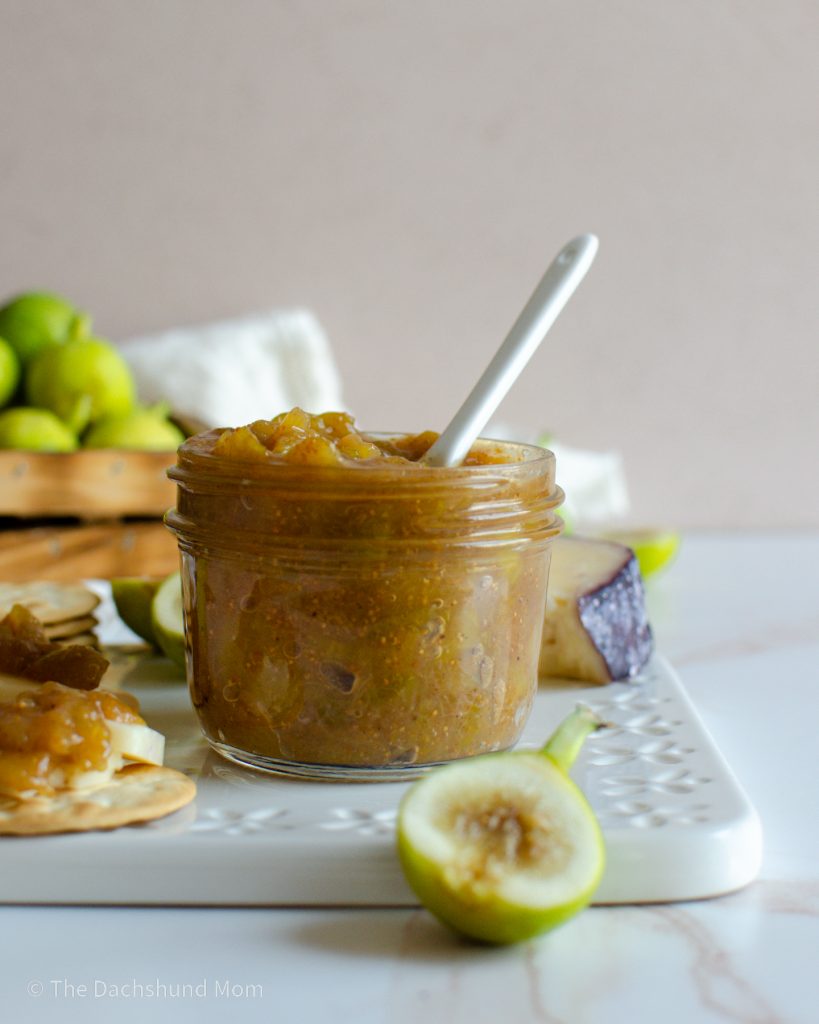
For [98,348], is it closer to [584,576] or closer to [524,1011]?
[584,576]

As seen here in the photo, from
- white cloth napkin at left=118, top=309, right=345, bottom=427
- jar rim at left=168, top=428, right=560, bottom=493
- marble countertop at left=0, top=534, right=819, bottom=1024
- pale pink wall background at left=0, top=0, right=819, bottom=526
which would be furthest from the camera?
pale pink wall background at left=0, top=0, right=819, bottom=526

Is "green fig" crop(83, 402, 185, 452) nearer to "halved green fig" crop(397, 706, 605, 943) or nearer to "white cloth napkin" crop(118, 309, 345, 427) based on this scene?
"white cloth napkin" crop(118, 309, 345, 427)

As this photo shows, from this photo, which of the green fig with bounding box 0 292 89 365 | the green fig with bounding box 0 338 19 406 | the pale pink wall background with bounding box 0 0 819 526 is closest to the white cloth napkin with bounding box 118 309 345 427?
the pale pink wall background with bounding box 0 0 819 526

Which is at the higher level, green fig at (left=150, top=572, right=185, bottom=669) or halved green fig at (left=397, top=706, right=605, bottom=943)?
halved green fig at (left=397, top=706, right=605, bottom=943)

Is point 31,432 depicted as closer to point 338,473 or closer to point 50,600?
point 50,600

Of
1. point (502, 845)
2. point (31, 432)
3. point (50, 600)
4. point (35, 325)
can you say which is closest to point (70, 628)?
point (50, 600)

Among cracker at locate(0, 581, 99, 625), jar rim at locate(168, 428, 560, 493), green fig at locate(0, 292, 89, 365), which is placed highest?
jar rim at locate(168, 428, 560, 493)
